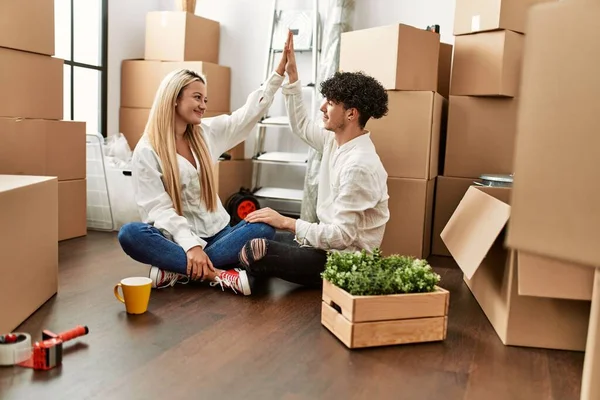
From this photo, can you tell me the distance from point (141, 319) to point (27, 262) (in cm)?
38

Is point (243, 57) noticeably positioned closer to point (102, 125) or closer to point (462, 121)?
point (102, 125)

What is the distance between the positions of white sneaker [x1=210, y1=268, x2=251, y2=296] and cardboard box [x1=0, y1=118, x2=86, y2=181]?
121 cm

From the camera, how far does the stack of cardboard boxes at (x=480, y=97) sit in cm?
287

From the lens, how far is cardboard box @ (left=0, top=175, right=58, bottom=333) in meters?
1.65

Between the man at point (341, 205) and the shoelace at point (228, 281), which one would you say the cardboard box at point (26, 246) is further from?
the man at point (341, 205)

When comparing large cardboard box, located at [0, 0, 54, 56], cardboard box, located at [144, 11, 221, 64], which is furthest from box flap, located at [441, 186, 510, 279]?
cardboard box, located at [144, 11, 221, 64]

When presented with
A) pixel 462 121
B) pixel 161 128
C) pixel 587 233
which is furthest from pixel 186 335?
pixel 462 121

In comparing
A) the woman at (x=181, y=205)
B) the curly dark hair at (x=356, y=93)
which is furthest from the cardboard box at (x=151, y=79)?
the curly dark hair at (x=356, y=93)

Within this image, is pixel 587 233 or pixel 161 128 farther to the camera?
pixel 161 128

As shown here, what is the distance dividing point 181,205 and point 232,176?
5.87 feet

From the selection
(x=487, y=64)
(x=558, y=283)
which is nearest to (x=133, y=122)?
(x=487, y=64)

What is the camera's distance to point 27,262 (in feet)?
5.94

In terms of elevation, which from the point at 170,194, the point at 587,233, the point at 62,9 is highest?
the point at 62,9

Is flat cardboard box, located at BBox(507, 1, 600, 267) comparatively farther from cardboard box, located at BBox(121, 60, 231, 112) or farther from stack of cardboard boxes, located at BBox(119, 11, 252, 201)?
A: cardboard box, located at BBox(121, 60, 231, 112)
